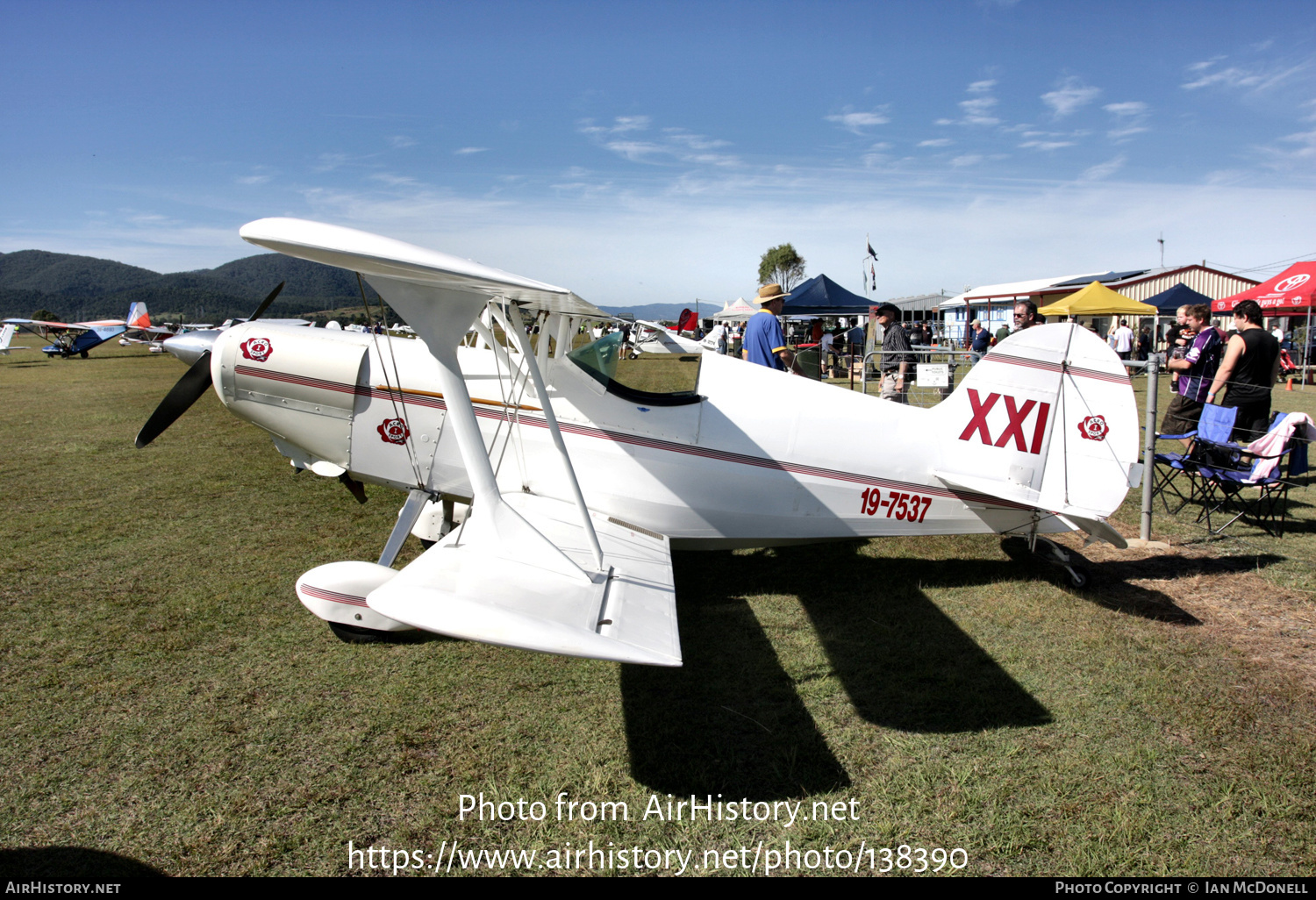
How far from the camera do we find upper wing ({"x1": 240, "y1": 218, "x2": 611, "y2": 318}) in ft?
8.54

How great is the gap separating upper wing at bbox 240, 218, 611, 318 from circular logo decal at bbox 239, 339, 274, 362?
2.11m

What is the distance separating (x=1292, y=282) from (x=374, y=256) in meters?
23.3

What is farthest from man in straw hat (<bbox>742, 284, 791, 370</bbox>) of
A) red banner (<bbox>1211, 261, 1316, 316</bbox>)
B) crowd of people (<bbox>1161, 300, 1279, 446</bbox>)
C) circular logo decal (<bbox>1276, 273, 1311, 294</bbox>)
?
circular logo decal (<bbox>1276, 273, 1311, 294</bbox>)

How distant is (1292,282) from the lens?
17812 mm

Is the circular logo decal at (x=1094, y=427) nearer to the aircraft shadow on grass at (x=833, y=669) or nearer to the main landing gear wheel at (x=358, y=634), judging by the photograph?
the aircraft shadow on grass at (x=833, y=669)

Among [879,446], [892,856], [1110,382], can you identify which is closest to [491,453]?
[879,446]

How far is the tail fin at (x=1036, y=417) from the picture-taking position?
4.55m

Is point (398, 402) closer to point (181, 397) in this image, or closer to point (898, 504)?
point (181, 397)

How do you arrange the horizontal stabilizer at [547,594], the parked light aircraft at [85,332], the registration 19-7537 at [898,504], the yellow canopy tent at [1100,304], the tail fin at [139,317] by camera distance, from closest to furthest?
the horizontal stabilizer at [547,594]
the registration 19-7537 at [898,504]
the yellow canopy tent at [1100,304]
the parked light aircraft at [85,332]
the tail fin at [139,317]

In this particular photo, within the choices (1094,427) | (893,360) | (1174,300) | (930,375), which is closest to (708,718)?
(1094,427)

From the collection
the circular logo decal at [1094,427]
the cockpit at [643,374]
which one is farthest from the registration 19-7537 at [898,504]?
the cockpit at [643,374]

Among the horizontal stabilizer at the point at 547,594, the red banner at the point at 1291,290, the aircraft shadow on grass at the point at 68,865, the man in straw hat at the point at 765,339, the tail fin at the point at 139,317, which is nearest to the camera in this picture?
the aircraft shadow on grass at the point at 68,865

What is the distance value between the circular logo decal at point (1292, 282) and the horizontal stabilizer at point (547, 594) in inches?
842
